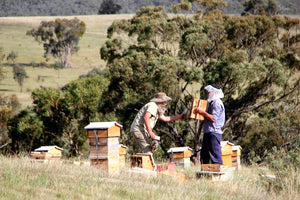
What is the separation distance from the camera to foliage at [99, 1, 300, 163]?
2020cm

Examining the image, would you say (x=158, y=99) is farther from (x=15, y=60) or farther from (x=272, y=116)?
(x=15, y=60)

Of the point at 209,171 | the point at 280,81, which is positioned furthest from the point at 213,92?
the point at 280,81

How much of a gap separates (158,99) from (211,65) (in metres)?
13.8

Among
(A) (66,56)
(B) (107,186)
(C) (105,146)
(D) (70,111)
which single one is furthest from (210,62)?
(A) (66,56)

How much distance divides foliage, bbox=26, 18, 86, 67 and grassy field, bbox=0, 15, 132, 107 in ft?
10.9

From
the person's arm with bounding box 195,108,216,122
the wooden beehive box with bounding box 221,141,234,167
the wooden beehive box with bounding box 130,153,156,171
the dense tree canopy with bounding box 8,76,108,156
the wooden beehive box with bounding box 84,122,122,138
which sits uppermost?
the person's arm with bounding box 195,108,216,122

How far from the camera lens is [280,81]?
20891mm

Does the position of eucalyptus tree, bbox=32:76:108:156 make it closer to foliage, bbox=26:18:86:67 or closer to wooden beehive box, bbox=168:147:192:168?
wooden beehive box, bbox=168:147:192:168

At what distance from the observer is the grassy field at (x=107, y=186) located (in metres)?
5.62

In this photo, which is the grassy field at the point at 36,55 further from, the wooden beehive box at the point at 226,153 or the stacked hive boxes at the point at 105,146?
the stacked hive boxes at the point at 105,146

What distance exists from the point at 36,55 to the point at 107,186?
3064 inches

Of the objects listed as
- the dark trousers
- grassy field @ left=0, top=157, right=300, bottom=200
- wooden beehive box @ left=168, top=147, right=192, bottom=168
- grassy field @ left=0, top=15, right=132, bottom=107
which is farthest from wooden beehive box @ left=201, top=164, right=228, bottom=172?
grassy field @ left=0, top=15, right=132, bottom=107

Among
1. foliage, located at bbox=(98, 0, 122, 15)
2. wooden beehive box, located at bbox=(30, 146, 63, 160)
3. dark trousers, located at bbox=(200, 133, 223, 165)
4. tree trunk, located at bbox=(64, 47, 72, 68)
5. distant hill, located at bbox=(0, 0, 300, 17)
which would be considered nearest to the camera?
dark trousers, located at bbox=(200, 133, 223, 165)

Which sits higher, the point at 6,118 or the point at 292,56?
the point at 292,56
